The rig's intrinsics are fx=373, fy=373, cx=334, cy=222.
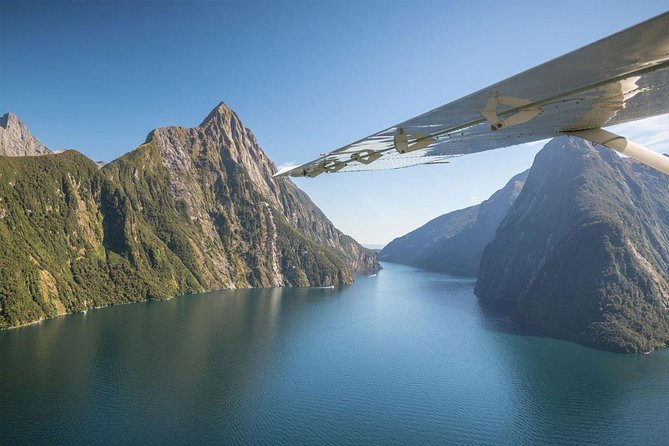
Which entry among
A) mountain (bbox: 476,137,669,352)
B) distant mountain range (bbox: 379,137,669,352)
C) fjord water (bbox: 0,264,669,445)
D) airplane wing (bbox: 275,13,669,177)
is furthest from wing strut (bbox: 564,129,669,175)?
distant mountain range (bbox: 379,137,669,352)

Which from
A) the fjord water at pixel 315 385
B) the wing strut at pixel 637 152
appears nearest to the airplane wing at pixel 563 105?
the wing strut at pixel 637 152

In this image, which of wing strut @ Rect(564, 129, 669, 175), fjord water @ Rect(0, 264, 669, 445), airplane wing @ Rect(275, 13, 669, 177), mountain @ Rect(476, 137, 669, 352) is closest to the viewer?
airplane wing @ Rect(275, 13, 669, 177)

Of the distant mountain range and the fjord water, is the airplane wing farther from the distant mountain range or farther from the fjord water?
the distant mountain range

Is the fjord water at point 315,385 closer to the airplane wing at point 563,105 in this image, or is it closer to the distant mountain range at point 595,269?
the distant mountain range at point 595,269

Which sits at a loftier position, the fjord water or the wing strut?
the wing strut

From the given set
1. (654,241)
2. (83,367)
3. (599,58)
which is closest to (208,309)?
(83,367)

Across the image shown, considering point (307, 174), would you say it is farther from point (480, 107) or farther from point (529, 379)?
point (529, 379)
